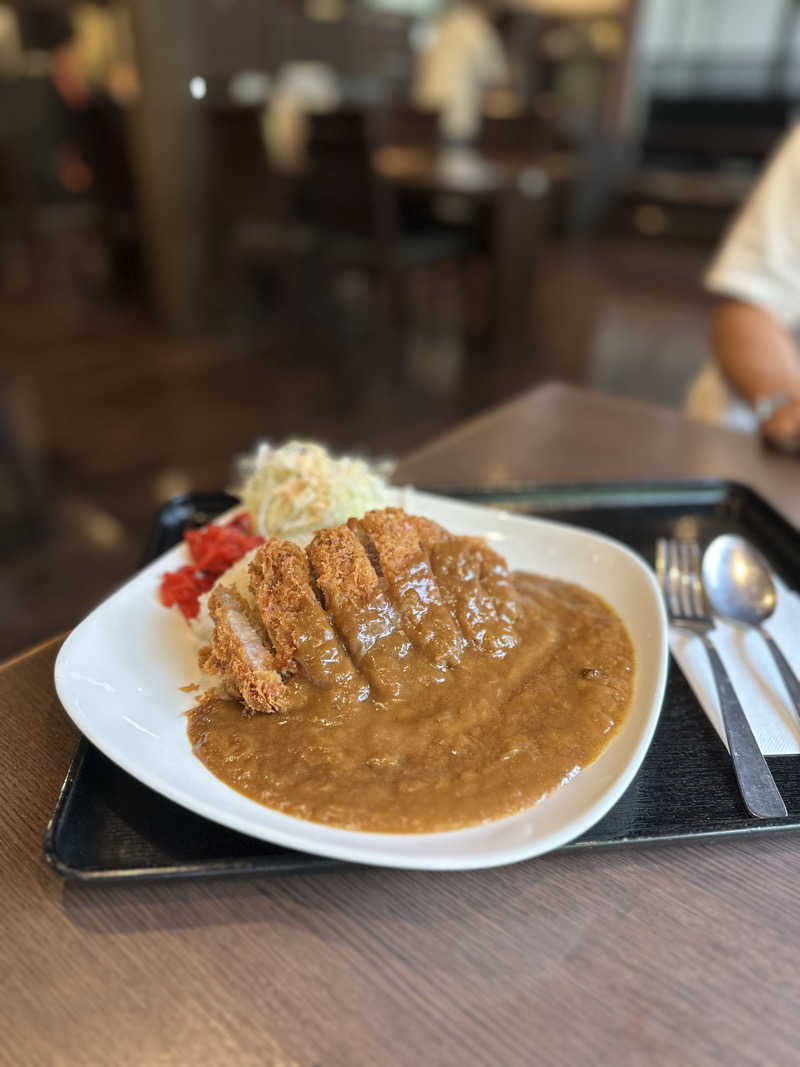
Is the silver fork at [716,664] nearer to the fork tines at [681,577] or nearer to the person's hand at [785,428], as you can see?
the fork tines at [681,577]

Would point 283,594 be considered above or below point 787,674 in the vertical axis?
above

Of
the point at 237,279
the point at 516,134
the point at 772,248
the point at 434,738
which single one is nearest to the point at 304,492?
the point at 434,738

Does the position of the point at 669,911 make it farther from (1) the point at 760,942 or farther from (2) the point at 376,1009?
(2) the point at 376,1009

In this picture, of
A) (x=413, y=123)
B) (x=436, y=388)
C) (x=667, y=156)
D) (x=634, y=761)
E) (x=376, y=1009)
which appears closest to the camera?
(x=376, y=1009)

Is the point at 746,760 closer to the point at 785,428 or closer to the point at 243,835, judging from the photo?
the point at 243,835

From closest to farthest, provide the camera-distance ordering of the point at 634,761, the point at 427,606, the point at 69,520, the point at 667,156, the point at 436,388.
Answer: the point at 634,761
the point at 427,606
the point at 69,520
the point at 436,388
the point at 667,156

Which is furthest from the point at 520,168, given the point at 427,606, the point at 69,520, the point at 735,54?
the point at 735,54

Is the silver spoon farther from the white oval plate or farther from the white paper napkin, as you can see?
the white oval plate
